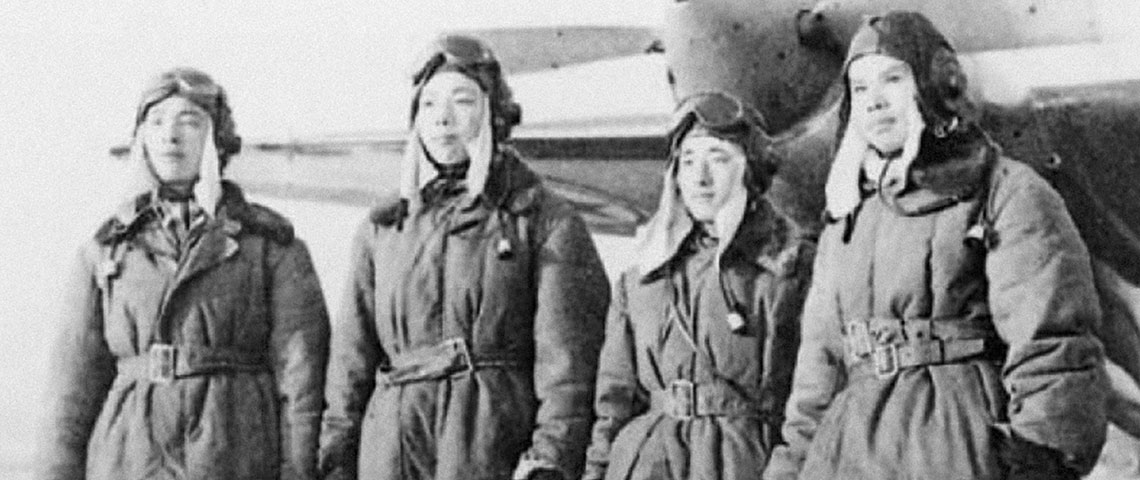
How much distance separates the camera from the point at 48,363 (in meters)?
4.60

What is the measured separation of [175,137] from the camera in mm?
4449

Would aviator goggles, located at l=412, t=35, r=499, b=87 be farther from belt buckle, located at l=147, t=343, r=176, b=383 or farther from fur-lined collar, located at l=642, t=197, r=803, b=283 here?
belt buckle, located at l=147, t=343, r=176, b=383

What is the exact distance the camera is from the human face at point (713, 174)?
404 centimetres

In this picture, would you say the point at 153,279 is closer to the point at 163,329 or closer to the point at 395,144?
the point at 163,329

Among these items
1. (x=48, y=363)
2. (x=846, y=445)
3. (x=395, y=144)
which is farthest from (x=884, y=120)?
(x=395, y=144)

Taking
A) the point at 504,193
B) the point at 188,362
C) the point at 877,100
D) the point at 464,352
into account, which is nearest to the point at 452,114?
the point at 504,193

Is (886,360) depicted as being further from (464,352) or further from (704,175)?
(464,352)

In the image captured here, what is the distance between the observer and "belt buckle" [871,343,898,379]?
3.54 metres

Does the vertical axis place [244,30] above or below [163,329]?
above

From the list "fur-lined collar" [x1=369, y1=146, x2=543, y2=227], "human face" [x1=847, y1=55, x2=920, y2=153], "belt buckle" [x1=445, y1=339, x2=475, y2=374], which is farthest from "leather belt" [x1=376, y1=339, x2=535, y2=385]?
"human face" [x1=847, y1=55, x2=920, y2=153]

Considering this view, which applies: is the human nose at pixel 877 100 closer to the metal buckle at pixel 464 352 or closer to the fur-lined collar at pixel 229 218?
the metal buckle at pixel 464 352

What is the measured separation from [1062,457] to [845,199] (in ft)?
2.11

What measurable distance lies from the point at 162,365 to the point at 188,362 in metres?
0.05

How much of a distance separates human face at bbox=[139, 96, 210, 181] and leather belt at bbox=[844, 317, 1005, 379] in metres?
1.55
